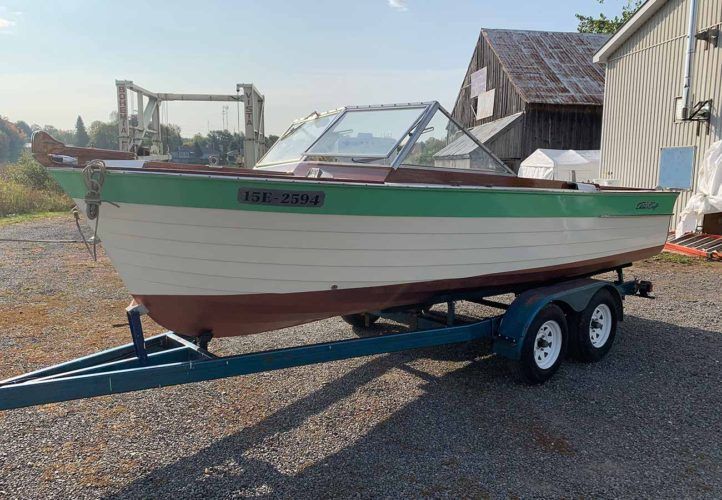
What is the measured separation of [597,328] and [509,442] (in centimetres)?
210

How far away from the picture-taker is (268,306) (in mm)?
3629

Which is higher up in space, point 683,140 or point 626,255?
point 683,140

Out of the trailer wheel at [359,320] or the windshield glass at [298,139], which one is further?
the trailer wheel at [359,320]

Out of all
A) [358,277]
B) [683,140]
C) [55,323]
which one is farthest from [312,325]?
[683,140]

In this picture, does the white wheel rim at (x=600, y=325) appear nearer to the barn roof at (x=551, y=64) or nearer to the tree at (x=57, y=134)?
the tree at (x=57, y=134)

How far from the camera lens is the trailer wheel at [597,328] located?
16.1ft

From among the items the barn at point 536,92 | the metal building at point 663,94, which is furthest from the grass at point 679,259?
the barn at point 536,92

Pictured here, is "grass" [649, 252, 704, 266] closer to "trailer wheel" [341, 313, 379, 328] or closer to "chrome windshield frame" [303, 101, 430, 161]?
"trailer wheel" [341, 313, 379, 328]

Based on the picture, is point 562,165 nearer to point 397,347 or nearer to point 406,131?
point 406,131

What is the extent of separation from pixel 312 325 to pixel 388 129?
2483mm

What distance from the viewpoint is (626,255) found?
5.82 m

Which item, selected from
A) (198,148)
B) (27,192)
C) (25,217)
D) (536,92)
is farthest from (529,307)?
(27,192)

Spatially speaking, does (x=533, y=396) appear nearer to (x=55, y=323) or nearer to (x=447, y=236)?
(x=447, y=236)

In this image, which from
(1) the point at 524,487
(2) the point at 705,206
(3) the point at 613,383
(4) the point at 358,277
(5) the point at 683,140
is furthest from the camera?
(5) the point at 683,140
